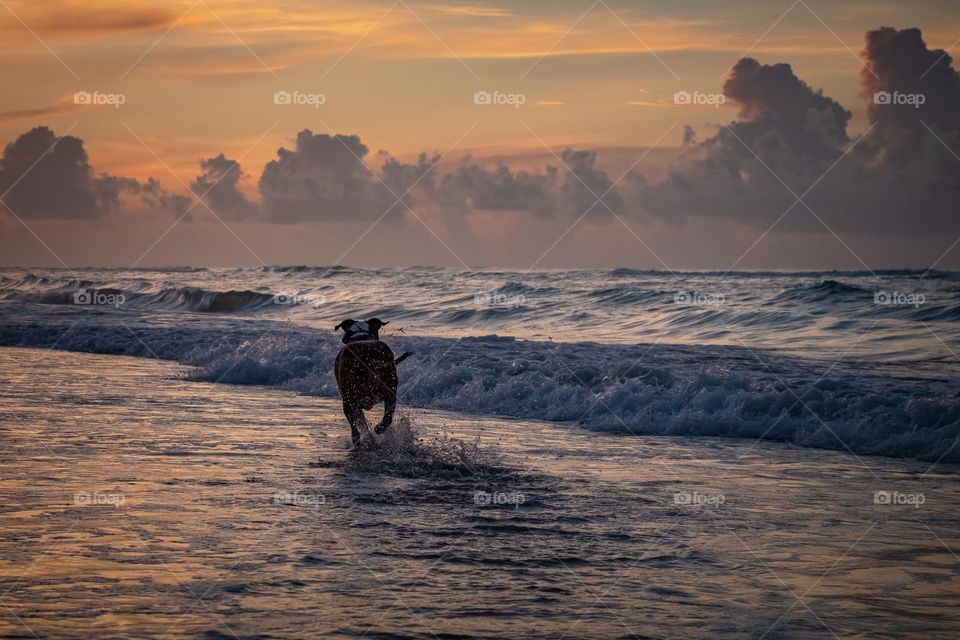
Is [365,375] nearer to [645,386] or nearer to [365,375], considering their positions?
[365,375]

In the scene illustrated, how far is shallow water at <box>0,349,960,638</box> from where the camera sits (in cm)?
648

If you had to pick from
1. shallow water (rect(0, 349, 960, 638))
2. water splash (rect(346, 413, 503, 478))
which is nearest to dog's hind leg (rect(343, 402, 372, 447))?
water splash (rect(346, 413, 503, 478))

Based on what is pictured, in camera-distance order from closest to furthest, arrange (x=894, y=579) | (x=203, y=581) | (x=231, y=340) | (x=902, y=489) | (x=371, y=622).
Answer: (x=371, y=622) < (x=203, y=581) < (x=894, y=579) < (x=902, y=489) < (x=231, y=340)

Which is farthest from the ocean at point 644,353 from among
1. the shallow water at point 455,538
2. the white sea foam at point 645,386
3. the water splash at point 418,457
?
the water splash at point 418,457

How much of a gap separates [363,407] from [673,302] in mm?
26012

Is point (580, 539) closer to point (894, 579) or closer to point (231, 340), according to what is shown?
point (894, 579)

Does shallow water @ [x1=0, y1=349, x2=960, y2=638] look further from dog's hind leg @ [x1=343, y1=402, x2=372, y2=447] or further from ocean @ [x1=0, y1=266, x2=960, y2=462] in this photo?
ocean @ [x1=0, y1=266, x2=960, y2=462]


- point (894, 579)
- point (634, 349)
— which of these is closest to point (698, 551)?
point (894, 579)

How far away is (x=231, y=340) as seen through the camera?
93.1ft

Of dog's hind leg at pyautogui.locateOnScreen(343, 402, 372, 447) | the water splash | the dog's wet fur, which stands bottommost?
the water splash

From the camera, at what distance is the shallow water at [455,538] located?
648 cm

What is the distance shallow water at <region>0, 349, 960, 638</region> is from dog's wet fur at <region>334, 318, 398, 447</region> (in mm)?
565

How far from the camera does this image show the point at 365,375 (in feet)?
41.7

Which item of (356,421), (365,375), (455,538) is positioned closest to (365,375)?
(365,375)
